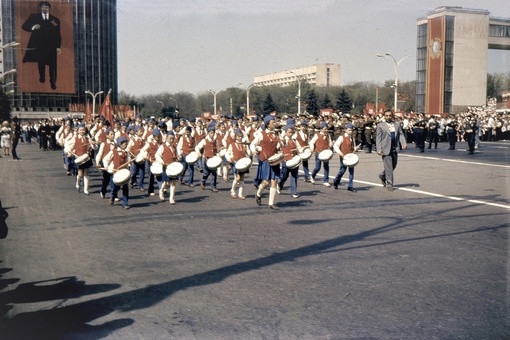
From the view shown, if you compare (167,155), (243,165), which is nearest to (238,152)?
(243,165)

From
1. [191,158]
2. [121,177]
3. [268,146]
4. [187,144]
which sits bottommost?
[121,177]

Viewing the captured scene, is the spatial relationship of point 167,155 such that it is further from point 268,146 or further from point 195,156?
point 195,156

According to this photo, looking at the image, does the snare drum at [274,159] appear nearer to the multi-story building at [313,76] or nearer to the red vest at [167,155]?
the red vest at [167,155]

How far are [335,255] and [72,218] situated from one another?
5.78m

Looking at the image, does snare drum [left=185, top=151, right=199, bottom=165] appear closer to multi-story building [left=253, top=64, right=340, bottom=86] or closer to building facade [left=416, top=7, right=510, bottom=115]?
building facade [left=416, top=7, right=510, bottom=115]

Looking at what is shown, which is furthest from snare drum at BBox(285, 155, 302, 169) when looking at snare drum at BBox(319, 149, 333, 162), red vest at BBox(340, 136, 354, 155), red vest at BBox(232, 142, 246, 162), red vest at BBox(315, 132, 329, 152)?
red vest at BBox(315, 132, 329, 152)

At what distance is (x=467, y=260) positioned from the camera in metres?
7.70

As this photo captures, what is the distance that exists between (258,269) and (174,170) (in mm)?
6607

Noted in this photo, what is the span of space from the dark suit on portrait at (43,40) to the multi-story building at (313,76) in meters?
65.9

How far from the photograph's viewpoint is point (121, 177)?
1262 centimetres

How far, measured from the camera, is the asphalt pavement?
530 cm

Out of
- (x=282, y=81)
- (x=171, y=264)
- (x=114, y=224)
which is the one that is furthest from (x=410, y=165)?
(x=282, y=81)

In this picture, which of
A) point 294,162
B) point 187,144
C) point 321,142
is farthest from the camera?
point 187,144

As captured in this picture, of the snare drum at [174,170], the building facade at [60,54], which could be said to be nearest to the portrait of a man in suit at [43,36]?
the building facade at [60,54]
